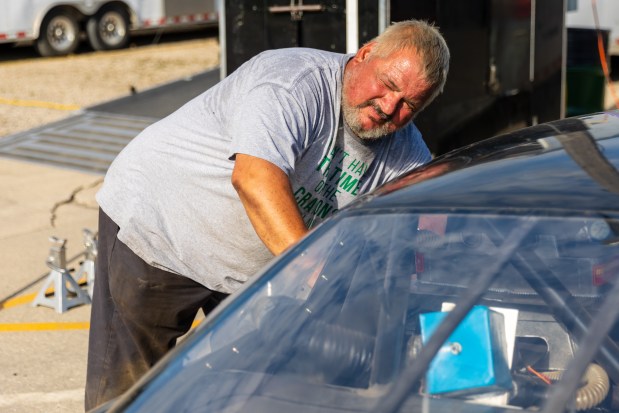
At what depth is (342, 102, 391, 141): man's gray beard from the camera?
9.36 ft

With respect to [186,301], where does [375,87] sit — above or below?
above

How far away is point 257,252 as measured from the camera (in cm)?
301

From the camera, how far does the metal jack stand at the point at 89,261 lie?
534 cm

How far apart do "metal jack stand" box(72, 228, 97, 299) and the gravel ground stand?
17.0ft

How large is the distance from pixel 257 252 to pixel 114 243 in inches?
21.6

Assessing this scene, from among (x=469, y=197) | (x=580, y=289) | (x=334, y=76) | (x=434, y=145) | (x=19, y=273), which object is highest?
(x=334, y=76)

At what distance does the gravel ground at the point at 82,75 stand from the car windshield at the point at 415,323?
875cm

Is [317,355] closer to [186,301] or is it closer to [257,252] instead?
[257,252]

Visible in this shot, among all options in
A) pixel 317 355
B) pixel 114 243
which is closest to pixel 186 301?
pixel 114 243

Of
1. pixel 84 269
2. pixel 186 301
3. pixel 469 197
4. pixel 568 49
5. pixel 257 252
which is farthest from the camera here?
pixel 568 49

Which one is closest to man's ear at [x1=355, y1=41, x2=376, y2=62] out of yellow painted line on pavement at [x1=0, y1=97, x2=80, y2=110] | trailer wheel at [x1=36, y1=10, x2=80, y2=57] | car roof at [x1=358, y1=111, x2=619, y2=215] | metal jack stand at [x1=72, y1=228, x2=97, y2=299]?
car roof at [x1=358, y1=111, x2=619, y2=215]

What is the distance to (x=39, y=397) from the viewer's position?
14.2 feet

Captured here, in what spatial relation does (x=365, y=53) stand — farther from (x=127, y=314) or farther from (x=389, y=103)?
(x=127, y=314)

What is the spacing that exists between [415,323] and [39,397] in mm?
2754
